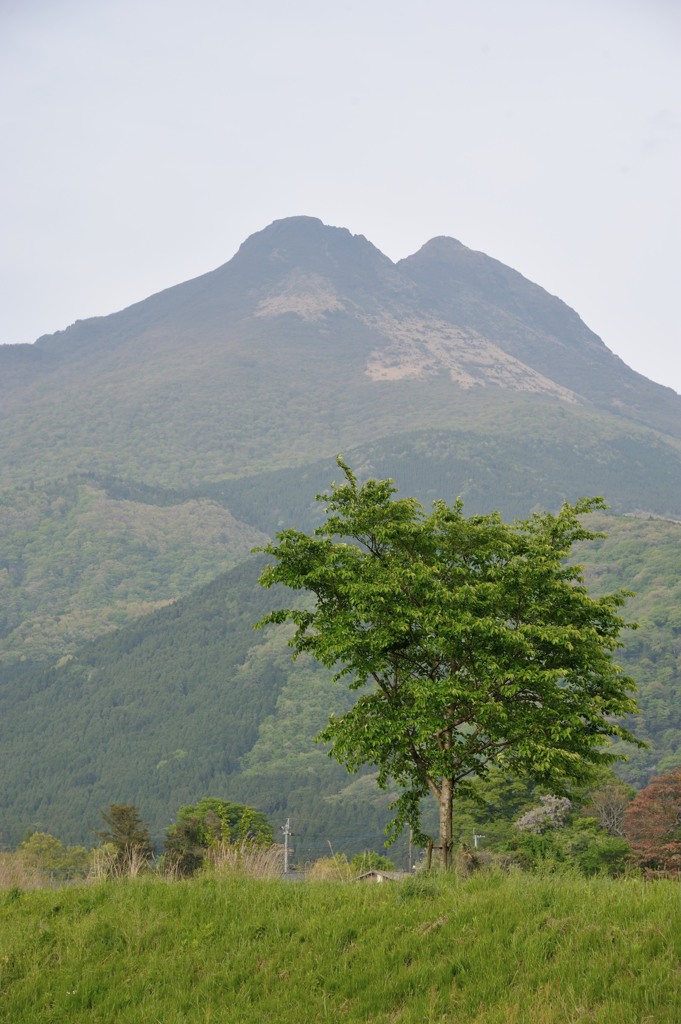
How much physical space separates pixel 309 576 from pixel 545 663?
5.55 meters

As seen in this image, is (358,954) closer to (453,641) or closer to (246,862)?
(246,862)

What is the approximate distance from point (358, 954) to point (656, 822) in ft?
190

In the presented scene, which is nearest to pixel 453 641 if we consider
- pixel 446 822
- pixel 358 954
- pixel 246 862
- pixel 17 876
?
pixel 446 822

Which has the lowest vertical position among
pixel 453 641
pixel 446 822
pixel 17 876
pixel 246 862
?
pixel 17 876

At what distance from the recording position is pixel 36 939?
538 inches

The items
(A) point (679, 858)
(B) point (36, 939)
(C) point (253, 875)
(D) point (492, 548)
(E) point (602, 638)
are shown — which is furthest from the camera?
(A) point (679, 858)

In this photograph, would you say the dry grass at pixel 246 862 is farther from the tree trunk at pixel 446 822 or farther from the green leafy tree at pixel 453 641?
the tree trunk at pixel 446 822

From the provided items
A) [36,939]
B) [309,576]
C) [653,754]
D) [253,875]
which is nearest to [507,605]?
[309,576]

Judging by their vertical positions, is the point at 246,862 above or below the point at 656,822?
above

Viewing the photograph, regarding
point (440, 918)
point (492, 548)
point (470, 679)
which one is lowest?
point (440, 918)

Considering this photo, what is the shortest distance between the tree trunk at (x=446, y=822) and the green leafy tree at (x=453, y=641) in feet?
0.10

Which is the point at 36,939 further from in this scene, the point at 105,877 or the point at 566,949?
the point at 566,949

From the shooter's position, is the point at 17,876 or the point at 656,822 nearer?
the point at 17,876

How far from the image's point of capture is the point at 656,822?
63.5 metres
